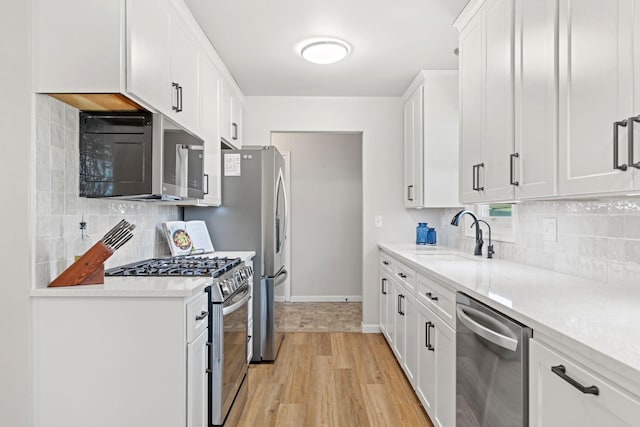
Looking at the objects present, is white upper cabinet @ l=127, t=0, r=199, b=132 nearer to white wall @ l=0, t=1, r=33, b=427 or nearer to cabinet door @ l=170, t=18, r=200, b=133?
cabinet door @ l=170, t=18, r=200, b=133

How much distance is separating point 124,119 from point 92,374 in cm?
114

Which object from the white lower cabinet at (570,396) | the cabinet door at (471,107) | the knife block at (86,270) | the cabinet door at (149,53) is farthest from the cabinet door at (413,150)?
the knife block at (86,270)

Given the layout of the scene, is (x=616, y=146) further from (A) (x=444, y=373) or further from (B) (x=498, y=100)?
(A) (x=444, y=373)

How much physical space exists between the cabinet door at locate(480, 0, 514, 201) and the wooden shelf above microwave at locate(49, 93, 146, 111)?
1.73 meters

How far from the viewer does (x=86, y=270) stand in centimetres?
171

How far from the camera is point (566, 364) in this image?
1.03m

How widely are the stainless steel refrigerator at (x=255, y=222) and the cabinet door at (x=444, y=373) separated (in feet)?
5.04

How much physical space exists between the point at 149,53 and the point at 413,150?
2519 mm

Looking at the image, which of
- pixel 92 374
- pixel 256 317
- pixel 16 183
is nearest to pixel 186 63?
pixel 16 183

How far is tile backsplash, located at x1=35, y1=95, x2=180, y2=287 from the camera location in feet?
5.42

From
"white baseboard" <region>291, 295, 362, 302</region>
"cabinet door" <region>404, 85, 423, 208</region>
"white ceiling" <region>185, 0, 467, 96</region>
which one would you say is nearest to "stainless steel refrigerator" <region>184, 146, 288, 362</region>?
"white ceiling" <region>185, 0, 467, 96</region>

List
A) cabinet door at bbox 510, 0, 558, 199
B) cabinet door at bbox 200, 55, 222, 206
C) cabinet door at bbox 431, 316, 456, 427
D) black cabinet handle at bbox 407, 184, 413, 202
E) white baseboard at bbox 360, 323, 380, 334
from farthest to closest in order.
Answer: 1. white baseboard at bbox 360, 323, 380, 334
2. black cabinet handle at bbox 407, 184, 413, 202
3. cabinet door at bbox 200, 55, 222, 206
4. cabinet door at bbox 431, 316, 456, 427
5. cabinet door at bbox 510, 0, 558, 199

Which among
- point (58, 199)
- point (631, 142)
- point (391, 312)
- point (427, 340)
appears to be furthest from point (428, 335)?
point (58, 199)

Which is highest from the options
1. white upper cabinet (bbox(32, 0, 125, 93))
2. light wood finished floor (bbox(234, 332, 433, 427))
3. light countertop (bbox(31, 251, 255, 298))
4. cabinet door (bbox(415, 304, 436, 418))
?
white upper cabinet (bbox(32, 0, 125, 93))
